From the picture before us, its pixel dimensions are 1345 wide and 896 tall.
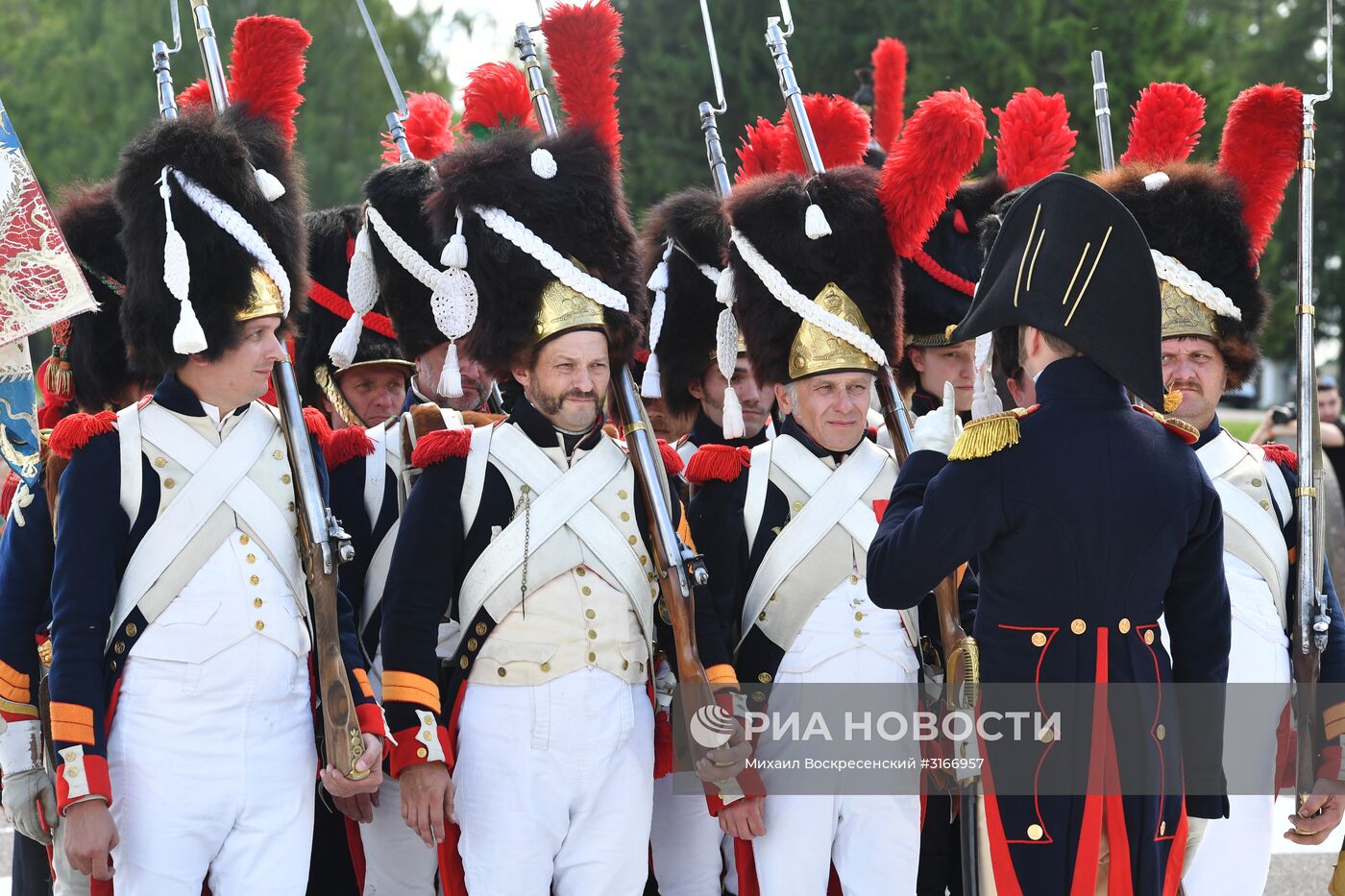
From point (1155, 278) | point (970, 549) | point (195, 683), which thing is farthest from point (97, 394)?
point (1155, 278)

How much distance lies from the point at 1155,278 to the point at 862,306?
43.2 inches

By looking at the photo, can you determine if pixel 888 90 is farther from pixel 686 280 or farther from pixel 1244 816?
pixel 1244 816

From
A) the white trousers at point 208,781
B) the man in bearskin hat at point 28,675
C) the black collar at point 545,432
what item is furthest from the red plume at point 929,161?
the man in bearskin hat at point 28,675

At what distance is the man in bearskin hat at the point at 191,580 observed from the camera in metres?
3.72

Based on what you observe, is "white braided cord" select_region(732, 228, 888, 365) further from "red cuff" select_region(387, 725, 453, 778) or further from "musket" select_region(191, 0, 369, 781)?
"red cuff" select_region(387, 725, 453, 778)

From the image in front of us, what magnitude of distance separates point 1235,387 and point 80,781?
138 inches

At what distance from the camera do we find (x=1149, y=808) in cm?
358

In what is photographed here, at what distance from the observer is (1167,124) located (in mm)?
5309

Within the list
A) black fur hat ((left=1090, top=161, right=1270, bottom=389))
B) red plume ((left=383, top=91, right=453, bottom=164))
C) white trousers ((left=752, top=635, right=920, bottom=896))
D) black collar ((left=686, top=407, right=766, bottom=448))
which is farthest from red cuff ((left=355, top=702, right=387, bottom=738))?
black fur hat ((left=1090, top=161, right=1270, bottom=389))

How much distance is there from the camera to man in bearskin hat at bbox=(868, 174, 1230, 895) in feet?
11.5

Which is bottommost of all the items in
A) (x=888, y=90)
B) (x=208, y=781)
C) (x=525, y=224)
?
(x=208, y=781)

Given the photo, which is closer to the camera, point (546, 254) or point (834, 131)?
point (546, 254)

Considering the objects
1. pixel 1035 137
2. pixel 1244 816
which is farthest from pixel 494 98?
pixel 1244 816

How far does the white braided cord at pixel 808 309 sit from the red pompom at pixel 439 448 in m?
1.04
